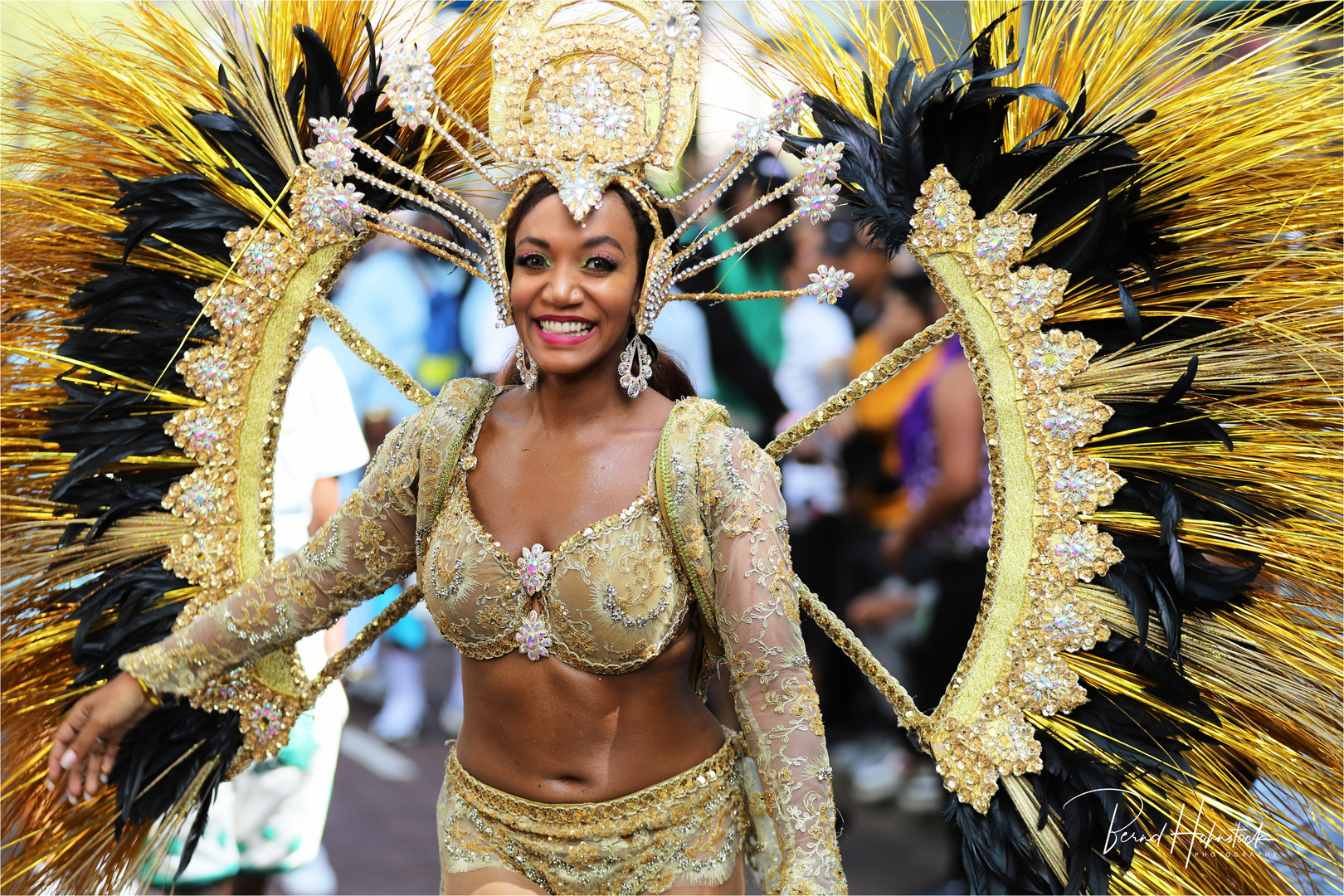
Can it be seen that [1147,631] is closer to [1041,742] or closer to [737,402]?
[1041,742]

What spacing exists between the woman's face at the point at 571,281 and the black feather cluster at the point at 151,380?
1.92 ft

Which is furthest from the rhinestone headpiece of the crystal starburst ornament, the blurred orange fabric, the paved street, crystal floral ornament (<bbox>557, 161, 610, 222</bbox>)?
the paved street

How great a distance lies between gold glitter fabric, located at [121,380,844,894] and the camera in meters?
1.46

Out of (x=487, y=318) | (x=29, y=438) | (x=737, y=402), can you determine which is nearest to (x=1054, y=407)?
(x=29, y=438)

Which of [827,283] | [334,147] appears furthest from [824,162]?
[334,147]

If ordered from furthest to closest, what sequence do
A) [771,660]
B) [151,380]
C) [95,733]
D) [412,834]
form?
[412,834], [151,380], [95,733], [771,660]

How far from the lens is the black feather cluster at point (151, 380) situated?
1.92 metres

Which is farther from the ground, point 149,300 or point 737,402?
point 149,300

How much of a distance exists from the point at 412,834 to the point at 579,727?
2544 millimetres

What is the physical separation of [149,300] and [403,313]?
2.49 metres

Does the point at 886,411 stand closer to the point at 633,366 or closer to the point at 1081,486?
the point at 1081,486

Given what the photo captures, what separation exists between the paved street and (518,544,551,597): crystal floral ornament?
2194 millimetres

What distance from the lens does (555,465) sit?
1604mm

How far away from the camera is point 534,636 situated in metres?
1.55
